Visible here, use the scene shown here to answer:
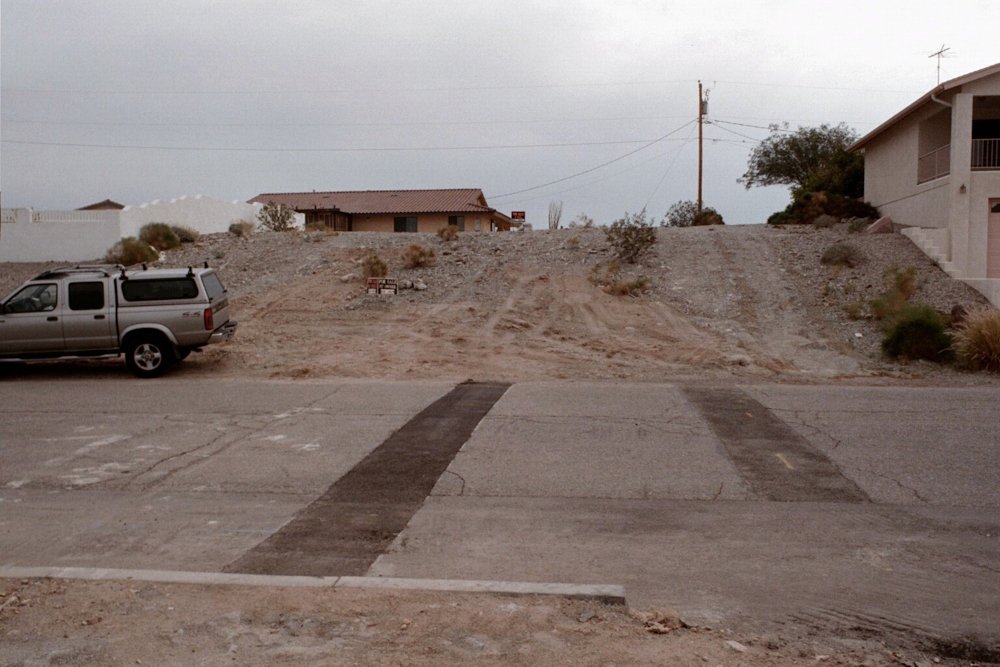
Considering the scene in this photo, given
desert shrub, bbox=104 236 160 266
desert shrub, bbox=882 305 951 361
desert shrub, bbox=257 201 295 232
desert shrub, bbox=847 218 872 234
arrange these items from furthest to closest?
desert shrub, bbox=257 201 295 232 < desert shrub, bbox=847 218 872 234 < desert shrub, bbox=104 236 160 266 < desert shrub, bbox=882 305 951 361

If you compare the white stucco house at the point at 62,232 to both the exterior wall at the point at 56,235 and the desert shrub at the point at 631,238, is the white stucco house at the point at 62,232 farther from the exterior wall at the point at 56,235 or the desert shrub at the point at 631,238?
the desert shrub at the point at 631,238

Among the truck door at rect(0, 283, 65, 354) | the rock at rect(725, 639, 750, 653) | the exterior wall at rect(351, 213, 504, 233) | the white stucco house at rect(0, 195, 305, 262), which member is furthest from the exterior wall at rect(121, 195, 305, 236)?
the rock at rect(725, 639, 750, 653)

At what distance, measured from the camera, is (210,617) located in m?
5.28

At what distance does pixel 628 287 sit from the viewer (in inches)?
944

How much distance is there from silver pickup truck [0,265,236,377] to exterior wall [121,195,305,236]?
15875 mm

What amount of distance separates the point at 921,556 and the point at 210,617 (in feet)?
16.5

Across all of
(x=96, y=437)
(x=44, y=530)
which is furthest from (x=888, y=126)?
(x=44, y=530)

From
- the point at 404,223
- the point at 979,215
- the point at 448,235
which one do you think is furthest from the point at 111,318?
the point at 404,223

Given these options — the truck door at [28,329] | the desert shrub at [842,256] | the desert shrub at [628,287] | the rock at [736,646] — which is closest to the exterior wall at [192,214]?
the truck door at [28,329]

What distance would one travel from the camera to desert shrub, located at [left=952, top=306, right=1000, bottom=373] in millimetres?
16391

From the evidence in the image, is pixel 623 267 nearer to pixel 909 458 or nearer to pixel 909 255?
pixel 909 255

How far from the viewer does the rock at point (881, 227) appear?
29.3 metres

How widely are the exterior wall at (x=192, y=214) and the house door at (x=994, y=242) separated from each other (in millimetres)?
28020

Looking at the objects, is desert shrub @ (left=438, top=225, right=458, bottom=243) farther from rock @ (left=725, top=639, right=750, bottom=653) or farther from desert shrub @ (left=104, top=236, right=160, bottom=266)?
rock @ (left=725, top=639, right=750, bottom=653)
